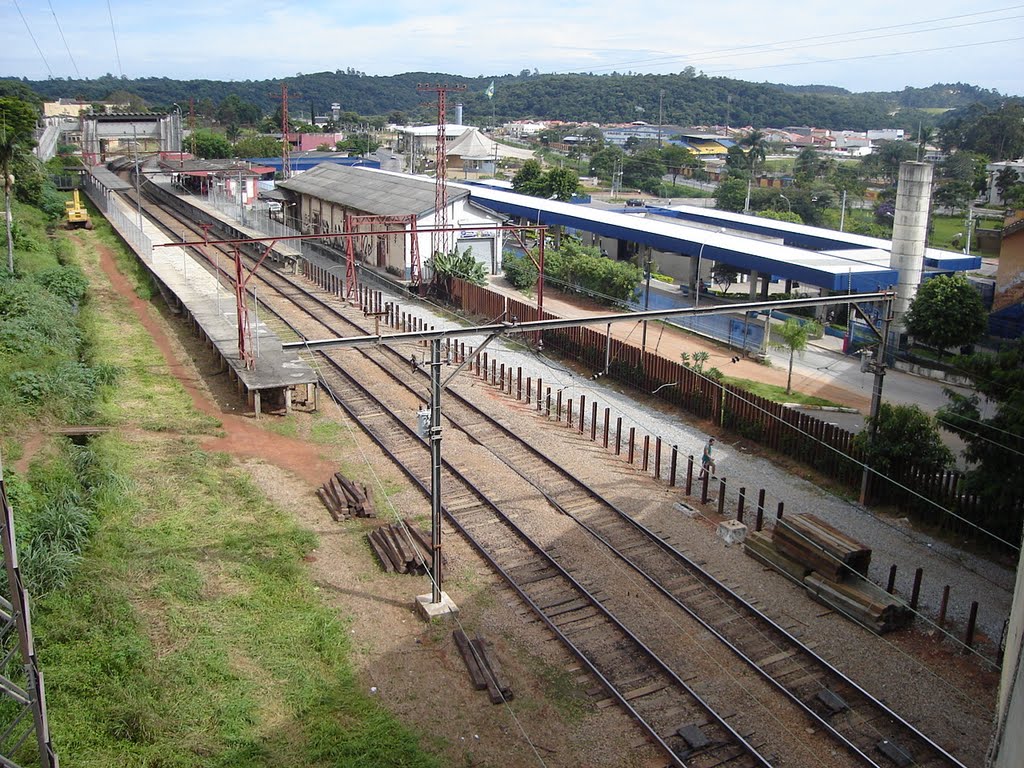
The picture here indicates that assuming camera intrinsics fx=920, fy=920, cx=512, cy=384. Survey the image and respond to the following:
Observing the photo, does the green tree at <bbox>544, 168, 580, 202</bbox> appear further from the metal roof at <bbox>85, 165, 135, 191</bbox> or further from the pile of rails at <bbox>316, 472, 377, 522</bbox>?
the pile of rails at <bbox>316, 472, 377, 522</bbox>

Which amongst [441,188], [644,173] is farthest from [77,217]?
[644,173]

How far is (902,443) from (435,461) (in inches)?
378

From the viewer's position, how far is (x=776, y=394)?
82.7 ft

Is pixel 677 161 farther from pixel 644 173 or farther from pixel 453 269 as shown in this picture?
pixel 453 269

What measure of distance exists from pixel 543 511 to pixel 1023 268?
2197 cm

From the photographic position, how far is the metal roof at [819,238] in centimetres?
3375

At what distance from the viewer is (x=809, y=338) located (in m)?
32.7

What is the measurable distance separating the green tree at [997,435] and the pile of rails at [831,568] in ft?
10.4

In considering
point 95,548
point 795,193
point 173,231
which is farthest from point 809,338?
point 795,193

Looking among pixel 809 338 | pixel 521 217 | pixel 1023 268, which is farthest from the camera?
pixel 521 217

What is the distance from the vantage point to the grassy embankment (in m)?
10.0

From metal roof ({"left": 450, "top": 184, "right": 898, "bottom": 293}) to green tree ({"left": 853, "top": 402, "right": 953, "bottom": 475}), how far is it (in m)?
13.0

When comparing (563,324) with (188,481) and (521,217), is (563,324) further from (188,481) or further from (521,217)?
(521,217)

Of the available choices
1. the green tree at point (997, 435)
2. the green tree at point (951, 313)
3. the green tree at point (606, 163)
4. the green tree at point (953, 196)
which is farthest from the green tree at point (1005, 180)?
the green tree at point (997, 435)
